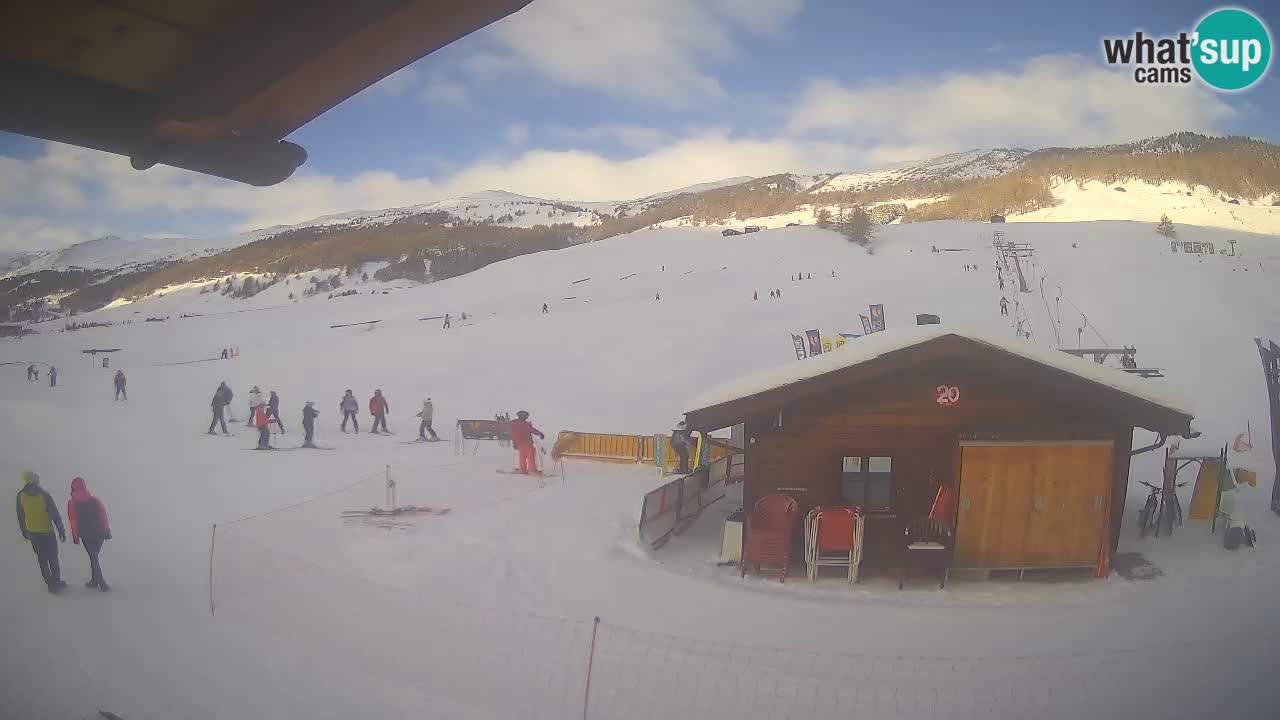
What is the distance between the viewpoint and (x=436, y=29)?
59.4 inches

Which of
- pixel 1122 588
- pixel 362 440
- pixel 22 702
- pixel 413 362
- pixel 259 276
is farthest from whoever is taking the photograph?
pixel 259 276

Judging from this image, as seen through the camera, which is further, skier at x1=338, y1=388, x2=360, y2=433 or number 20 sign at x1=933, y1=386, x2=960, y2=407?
skier at x1=338, y1=388, x2=360, y2=433

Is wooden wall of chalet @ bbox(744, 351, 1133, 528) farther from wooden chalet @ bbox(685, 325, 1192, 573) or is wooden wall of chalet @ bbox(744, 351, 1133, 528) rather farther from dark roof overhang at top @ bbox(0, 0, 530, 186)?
dark roof overhang at top @ bbox(0, 0, 530, 186)

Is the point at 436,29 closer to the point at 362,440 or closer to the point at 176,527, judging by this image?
the point at 176,527

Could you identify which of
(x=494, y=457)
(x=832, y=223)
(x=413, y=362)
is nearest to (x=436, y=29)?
(x=494, y=457)

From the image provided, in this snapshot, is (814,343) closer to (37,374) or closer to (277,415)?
(277,415)

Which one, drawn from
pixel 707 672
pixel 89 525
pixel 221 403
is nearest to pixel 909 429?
pixel 707 672

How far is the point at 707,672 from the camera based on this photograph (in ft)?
19.6

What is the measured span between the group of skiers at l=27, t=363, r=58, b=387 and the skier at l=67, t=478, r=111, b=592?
13.6 ft

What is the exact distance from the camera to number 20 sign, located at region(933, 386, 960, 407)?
926 cm

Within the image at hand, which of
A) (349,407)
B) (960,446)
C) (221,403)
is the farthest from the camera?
(349,407)

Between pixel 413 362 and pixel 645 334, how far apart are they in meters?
9.39

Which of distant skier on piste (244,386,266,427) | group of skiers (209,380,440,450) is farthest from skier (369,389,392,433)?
distant skier on piste (244,386,266,427)

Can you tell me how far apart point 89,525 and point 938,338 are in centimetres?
977
